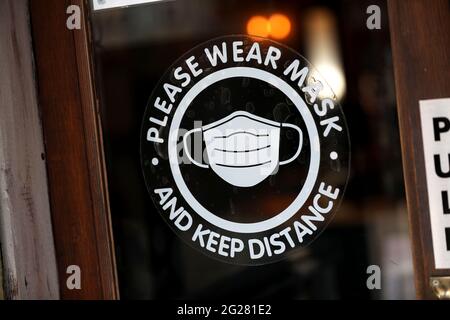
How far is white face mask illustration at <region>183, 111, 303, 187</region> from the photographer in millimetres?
2467

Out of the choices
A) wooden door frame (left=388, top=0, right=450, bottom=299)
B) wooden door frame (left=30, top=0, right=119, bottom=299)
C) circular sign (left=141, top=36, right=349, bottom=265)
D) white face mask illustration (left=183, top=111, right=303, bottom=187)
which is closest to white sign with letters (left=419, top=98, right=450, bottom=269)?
wooden door frame (left=388, top=0, right=450, bottom=299)

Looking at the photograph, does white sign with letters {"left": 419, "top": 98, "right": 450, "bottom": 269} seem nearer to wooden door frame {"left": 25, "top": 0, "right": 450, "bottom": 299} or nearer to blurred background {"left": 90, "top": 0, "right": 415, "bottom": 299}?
blurred background {"left": 90, "top": 0, "right": 415, "bottom": 299}

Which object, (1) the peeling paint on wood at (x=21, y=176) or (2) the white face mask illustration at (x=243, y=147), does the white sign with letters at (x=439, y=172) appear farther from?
(1) the peeling paint on wood at (x=21, y=176)

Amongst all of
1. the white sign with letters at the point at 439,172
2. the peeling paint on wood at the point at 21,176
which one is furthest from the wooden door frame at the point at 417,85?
the peeling paint on wood at the point at 21,176

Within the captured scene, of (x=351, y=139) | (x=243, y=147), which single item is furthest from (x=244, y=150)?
(x=351, y=139)

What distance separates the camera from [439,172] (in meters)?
2.29

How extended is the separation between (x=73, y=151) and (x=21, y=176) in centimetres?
21

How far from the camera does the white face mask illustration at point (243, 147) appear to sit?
2467 millimetres

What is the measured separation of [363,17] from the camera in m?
2.35

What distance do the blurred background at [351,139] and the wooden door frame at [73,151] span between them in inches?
1.9

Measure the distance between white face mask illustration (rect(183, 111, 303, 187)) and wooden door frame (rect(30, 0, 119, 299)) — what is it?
0.40 meters
